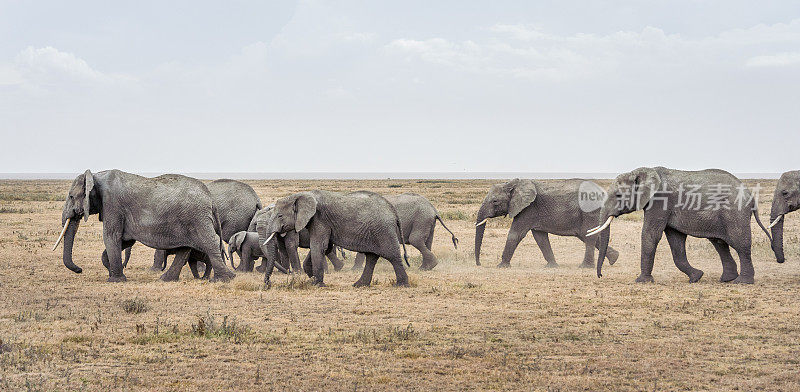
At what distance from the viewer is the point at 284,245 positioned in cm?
1803

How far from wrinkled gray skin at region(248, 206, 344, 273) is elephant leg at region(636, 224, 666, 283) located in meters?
6.64

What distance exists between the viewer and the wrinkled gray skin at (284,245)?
52.7 ft

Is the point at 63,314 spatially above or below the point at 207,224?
below

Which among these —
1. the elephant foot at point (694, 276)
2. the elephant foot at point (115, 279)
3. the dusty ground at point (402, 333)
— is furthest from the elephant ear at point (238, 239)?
the elephant foot at point (694, 276)

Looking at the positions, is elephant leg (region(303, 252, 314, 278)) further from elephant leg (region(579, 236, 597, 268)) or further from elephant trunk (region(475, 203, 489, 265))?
elephant leg (region(579, 236, 597, 268))

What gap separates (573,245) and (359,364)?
1876 centimetres

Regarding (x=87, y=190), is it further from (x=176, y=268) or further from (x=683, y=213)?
(x=683, y=213)

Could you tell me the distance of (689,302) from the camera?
45.1 ft

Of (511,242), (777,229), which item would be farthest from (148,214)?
(777,229)

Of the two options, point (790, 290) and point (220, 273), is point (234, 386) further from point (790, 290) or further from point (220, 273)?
point (790, 290)

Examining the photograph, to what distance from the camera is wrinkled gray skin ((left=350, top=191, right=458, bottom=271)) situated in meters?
20.1

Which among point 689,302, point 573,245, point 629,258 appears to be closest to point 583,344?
point 689,302

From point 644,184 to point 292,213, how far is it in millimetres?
7357

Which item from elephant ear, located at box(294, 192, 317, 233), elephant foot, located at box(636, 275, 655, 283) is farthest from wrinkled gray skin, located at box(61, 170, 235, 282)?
elephant foot, located at box(636, 275, 655, 283)
